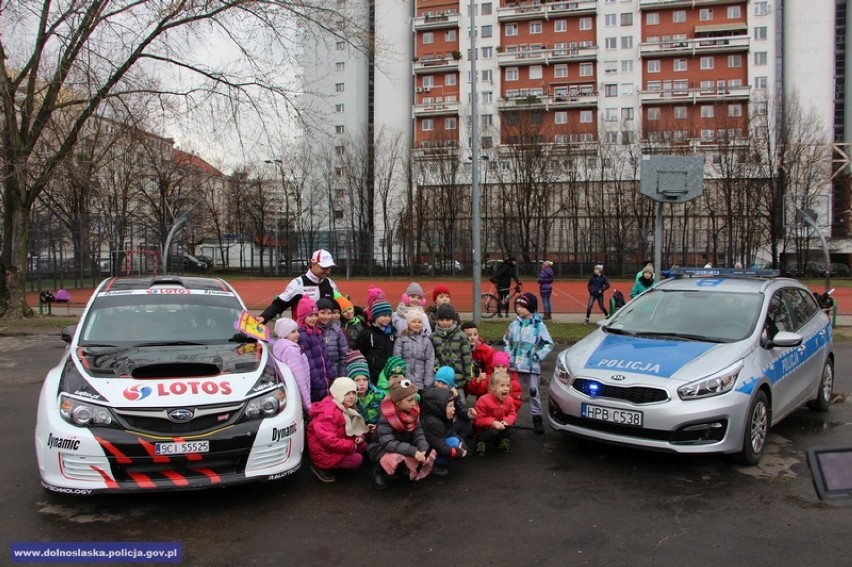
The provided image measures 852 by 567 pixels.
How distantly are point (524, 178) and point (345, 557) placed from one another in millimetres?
44970

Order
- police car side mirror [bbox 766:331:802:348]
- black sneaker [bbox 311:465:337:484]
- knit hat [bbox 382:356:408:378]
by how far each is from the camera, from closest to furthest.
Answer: black sneaker [bbox 311:465:337:484]
knit hat [bbox 382:356:408:378]
police car side mirror [bbox 766:331:802:348]

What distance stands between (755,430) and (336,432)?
357 cm

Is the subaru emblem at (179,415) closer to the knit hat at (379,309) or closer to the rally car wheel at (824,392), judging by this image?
the knit hat at (379,309)

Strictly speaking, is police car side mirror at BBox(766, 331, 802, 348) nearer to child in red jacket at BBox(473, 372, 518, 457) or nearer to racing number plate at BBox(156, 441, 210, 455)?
child in red jacket at BBox(473, 372, 518, 457)

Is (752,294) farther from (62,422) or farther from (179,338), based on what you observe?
(62,422)

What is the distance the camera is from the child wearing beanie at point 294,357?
211 inches

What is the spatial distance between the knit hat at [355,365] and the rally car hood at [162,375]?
786mm

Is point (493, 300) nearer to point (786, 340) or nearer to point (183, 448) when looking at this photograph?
point (786, 340)

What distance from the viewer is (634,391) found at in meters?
5.04

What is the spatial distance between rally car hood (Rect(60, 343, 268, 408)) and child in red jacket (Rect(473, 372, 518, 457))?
2.02 metres

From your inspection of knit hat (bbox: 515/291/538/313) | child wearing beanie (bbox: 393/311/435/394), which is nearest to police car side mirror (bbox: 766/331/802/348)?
knit hat (bbox: 515/291/538/313)

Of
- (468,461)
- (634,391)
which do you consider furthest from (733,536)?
(468,461)

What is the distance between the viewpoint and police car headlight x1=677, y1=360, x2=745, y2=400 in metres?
4.91

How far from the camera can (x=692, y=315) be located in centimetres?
623
